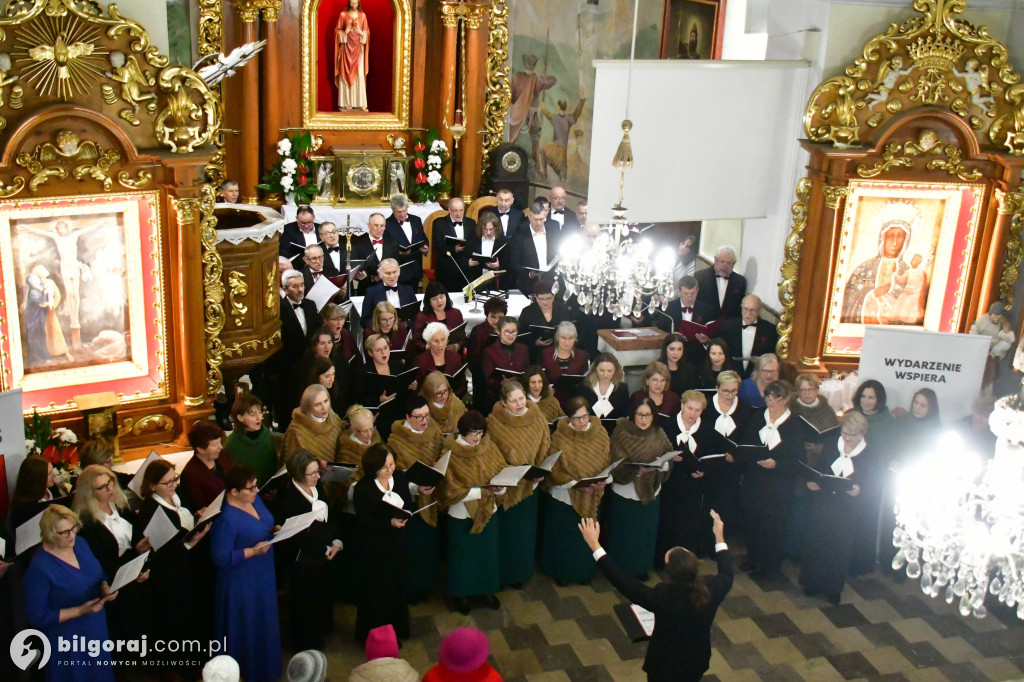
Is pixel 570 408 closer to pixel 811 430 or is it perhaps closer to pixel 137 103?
pixel 811 430

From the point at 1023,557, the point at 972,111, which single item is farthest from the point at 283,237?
the point at 1023,557

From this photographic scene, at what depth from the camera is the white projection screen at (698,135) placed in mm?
10297

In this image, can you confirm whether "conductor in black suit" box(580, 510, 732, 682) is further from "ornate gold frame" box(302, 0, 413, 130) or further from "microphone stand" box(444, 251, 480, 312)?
"ornate gold frame" box(302, 0, 413, 130)

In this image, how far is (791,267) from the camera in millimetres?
10883

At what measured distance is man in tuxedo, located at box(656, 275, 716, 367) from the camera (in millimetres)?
10781

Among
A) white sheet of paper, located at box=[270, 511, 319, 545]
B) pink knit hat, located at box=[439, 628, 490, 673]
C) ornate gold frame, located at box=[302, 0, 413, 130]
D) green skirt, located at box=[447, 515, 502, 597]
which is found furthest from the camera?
ornate gold frame, located at box=[302, 0, 413, 130]

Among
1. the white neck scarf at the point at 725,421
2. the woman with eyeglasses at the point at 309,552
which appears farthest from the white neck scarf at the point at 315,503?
the white neck scarf at the point at 725,421

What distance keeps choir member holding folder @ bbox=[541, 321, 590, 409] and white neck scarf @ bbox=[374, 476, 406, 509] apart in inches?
96.7

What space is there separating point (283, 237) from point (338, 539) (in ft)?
20.1

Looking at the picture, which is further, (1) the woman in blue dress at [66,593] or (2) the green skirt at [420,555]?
(2) the green skirt at [420,555]

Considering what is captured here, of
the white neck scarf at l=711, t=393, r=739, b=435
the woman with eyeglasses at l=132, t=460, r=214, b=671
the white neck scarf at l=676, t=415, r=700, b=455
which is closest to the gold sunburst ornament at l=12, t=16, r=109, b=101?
the woman with eyeglasses at l=132, t=460, r=214, b=671

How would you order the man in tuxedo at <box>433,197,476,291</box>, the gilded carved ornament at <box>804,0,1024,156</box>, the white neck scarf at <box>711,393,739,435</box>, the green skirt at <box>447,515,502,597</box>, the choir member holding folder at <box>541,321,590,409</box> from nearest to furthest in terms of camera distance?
the green skirt at <box>447,515,502,597</box> → the white neck scarf at <box>711,393,739,435</box> → the choir member holding folder at <box>541,321,590,409</box> → the gilded carved ornament at <box>804,0,1024,156</box> → the man in tuxedo at <box>433,197,476,291</box>

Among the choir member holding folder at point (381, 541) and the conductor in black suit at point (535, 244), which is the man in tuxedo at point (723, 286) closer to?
the conductor in black suit at point (535, 244)

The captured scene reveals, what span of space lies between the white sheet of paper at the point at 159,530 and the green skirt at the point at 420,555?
1883 millimetres
